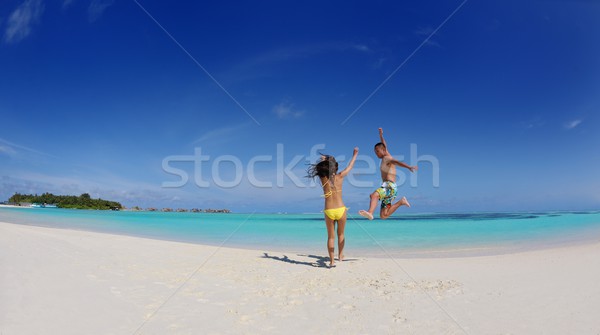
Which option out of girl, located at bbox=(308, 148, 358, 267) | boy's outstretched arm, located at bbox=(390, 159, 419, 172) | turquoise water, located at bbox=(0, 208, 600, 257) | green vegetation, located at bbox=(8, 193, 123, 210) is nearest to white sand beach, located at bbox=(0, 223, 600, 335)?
girl, located at bbox=(308, 148, 358, 267)

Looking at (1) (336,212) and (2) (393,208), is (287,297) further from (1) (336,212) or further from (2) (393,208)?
(2) (393,208)

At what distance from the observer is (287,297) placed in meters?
4.84

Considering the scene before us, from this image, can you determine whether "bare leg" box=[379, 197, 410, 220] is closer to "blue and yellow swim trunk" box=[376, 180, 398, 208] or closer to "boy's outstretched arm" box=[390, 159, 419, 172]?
"blue and yellow swim trunk" box=[376, 180, 398, 208]

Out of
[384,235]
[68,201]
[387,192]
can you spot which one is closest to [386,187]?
[387,192]

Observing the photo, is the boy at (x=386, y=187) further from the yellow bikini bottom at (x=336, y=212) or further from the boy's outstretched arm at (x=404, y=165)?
the yellow bikini bottom at (x=336, y=212)

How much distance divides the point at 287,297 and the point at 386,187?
11.3ft

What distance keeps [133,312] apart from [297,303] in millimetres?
2047

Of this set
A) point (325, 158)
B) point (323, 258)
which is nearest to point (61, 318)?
point (325, 158)

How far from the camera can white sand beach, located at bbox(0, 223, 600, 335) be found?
3592mm

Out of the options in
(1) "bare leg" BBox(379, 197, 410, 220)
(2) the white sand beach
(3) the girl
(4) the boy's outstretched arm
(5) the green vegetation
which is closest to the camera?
(2) the white sand beach

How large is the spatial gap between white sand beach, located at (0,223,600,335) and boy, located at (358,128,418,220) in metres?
1.31

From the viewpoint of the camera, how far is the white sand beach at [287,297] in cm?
359

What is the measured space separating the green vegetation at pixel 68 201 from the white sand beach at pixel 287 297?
10038cm

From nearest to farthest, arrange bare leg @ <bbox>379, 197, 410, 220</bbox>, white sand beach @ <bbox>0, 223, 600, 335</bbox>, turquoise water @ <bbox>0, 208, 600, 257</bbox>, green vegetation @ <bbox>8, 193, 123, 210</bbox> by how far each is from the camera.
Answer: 1. white sand beach @ <bbox>0, 223, 600, 335</bbox>
2. bare leg @ <bbox>379, 197, 410, 220</bbox>
3. turquoise water @ <bbox>0, 208, 600, 257</bbox>
4. green vegetation @ <bbox>8, 193, 123, 210</bbox>
